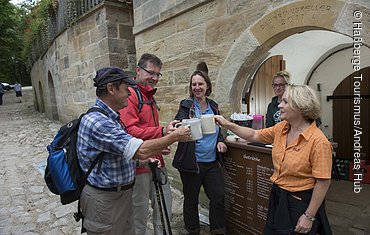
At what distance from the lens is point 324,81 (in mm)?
5594

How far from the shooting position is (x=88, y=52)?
245 inches

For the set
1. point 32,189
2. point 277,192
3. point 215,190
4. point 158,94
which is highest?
point 158,94

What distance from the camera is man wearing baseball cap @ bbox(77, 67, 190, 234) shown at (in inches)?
63.4

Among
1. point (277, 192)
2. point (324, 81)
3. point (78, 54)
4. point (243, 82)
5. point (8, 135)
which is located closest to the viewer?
point (277, 192)

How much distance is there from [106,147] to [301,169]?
1231 mm

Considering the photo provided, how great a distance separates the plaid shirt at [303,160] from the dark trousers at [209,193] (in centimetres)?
91

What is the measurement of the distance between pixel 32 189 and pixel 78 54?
11.8ft

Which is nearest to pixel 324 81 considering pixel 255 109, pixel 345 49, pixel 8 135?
pixel 345 49

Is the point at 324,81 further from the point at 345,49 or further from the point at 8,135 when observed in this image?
the point at 8,135

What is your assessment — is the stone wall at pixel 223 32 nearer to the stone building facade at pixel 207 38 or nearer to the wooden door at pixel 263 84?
the stone building facade at pixel 207 38

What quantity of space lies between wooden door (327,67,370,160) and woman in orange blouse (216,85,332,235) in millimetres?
3981

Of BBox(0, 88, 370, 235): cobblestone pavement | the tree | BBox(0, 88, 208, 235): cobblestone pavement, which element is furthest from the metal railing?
the tree

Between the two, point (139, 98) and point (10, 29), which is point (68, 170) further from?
point (10, 29)

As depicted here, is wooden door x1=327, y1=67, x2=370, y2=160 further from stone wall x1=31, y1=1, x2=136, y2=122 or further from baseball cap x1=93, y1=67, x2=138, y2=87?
baseball cap x1=93, y1=67, x2=138, y2=87
